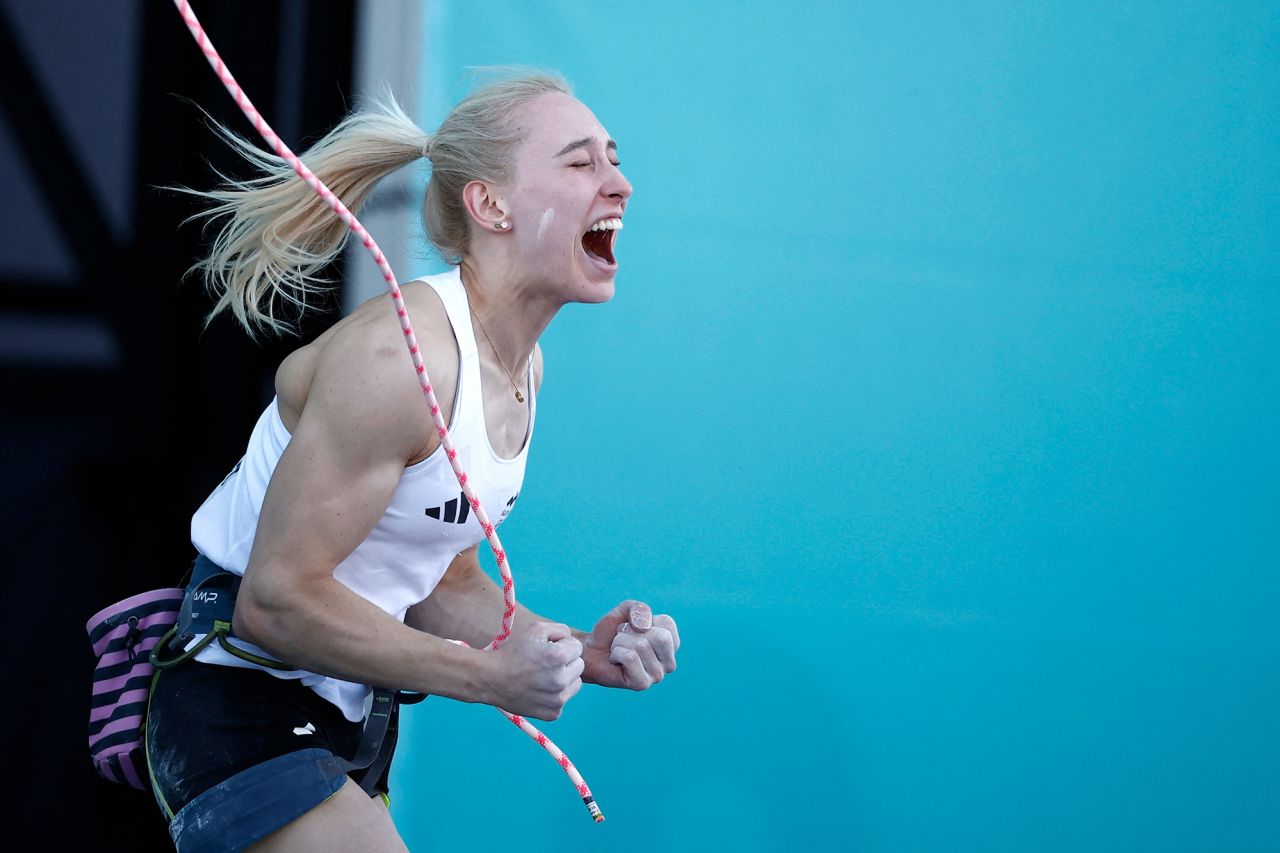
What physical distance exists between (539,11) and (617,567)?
3.25 feet

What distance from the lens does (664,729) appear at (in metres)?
2.00

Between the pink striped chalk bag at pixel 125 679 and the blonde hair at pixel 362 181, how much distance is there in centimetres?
35

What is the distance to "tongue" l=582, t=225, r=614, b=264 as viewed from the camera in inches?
55.1

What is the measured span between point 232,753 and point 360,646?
208mm

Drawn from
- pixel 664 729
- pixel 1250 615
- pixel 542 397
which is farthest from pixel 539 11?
pixel 1250 615

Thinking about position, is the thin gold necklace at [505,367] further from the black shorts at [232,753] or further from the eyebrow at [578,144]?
the black shorts at [232,753]

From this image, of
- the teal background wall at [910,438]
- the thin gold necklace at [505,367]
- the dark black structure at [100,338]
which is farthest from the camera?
the teal background wall at [910,438]

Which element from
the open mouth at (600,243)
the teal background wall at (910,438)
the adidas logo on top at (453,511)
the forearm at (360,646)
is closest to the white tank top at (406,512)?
the adidas logo on top at (453,511)

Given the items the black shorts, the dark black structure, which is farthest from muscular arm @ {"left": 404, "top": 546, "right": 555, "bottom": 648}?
the dark black structure

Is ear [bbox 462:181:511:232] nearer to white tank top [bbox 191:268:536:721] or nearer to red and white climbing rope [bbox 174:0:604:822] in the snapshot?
white tank top [bbox 191:268:536:721]

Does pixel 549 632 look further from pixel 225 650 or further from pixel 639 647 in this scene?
pixel 225 650

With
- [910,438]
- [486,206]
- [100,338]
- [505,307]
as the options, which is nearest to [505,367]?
[505,307]

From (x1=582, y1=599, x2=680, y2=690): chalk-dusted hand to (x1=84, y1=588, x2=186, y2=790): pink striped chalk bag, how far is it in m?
0.47

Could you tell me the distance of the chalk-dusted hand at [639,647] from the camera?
1198 millimetres
